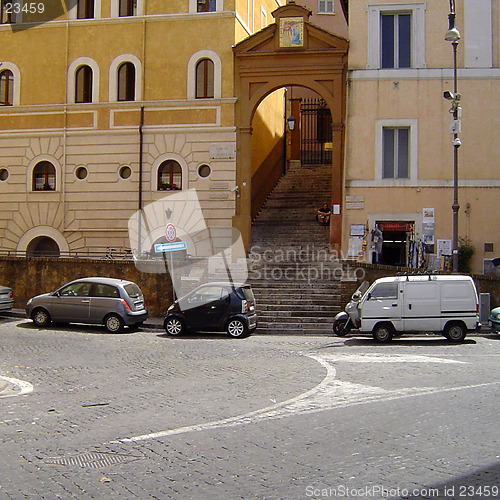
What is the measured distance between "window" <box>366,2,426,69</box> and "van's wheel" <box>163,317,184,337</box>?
13049 mm

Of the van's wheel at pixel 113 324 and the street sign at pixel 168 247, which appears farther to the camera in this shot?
the street sign at pixel 168 247

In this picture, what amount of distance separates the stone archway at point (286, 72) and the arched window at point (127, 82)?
4.46 m

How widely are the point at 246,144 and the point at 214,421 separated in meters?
20.2

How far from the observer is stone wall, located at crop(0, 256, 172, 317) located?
A: 75.6ft

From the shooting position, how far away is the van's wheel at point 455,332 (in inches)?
693

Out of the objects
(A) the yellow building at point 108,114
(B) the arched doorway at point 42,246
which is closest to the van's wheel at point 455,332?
(A) the yellow building at point 108,114

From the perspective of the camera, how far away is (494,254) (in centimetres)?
2562

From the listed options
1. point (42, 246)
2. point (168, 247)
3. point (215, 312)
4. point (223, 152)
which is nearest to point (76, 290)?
point (168, 247)

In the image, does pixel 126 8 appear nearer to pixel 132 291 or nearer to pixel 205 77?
pixel 205 77

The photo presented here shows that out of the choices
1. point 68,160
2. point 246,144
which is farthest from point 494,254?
point 68,160

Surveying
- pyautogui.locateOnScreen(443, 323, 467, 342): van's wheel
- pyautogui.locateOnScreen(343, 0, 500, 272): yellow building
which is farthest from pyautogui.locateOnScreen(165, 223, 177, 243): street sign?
pyautogui.locateOnScreen(443, 323, 467, 342): van's wheel

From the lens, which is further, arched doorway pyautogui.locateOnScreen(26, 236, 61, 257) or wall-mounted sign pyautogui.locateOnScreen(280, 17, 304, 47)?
arched doorway pyautogui.locateOnScreen(26, 236, 61, 257)

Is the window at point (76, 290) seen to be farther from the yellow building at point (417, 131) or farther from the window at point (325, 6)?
the window at point (325, 6)

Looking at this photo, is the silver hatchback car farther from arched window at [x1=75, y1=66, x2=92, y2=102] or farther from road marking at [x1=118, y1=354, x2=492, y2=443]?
arched window at [x1=75, y1=66, x2=92, y2=102]
